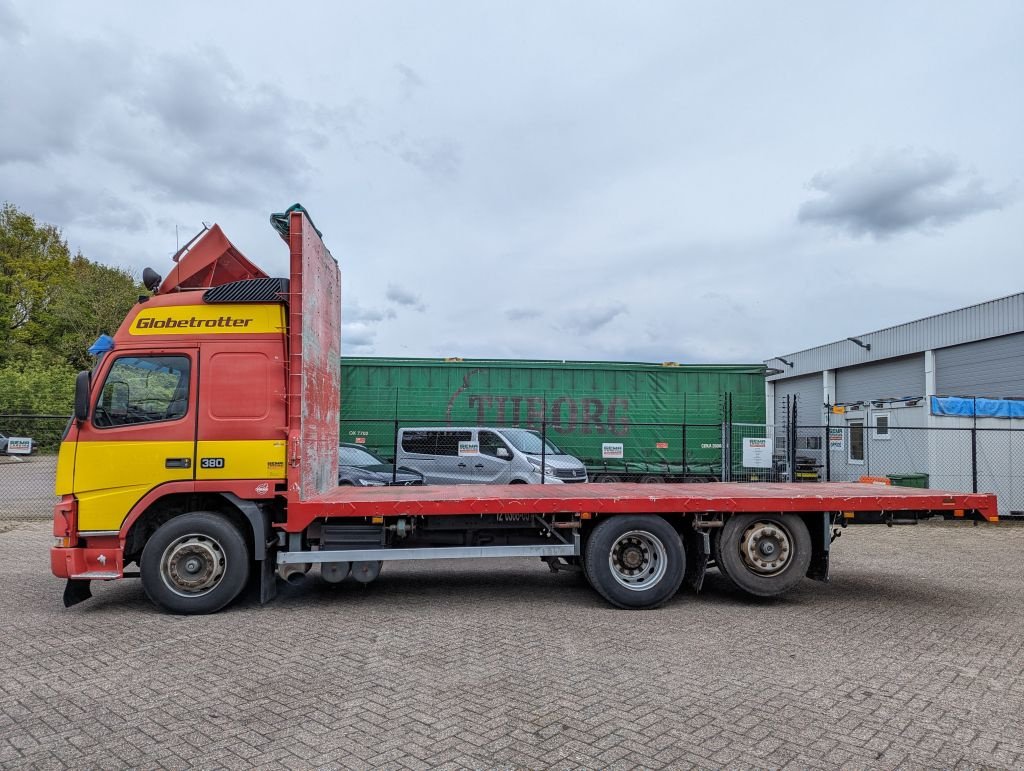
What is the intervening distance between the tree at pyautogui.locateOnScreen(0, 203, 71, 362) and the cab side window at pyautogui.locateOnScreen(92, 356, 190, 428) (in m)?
42.3

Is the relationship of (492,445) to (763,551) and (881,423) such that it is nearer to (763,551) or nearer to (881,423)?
(763,551)

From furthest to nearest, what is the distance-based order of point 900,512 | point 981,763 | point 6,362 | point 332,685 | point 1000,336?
point 6,362 < point 1000,336 < point 900,512 < point 332,685 < point 981,763

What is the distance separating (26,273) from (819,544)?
50239 millimetres

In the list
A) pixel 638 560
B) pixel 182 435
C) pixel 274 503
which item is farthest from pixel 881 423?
pixel 182 435

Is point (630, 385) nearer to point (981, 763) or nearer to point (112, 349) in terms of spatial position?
point (112, 349)

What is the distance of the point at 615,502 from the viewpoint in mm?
7066

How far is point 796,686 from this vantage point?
4.84 m

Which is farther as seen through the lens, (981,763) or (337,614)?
(337,614)

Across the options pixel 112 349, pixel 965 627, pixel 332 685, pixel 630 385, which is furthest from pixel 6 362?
pixel 965 627

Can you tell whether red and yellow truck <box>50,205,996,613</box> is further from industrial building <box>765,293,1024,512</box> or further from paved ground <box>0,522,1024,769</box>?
industrial building <box>765,293,1024,512</box>

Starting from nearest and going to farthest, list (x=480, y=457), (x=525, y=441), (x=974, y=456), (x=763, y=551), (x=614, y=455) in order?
(x=763, y=551), (x=974, y=456), (x=480, y=457), (x=525, y=441), (x=614, y=455)

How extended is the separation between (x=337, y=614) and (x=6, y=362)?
1660 inches

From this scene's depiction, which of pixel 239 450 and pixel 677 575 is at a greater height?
pixel 239 450

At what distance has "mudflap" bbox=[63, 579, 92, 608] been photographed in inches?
263
